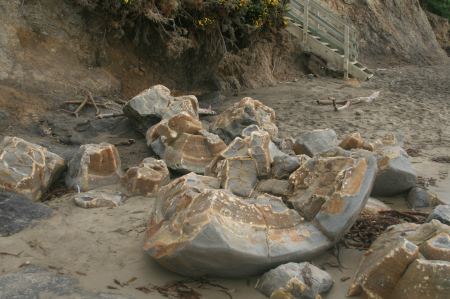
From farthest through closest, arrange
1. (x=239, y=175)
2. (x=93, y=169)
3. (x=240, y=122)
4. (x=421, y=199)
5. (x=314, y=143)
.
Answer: (x=240, y=122)
(x=314, y=143)
(x=93, y=169)
(x=421, y=199)
(x=239, y=175)

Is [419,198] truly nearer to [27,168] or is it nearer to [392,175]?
[392,175]

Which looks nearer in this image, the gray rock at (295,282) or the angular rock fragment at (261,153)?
the gray rock at (295,282)

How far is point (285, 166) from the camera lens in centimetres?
528

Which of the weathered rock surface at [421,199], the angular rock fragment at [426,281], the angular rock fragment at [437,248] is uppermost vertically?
the angular rock fragment at [437,248]

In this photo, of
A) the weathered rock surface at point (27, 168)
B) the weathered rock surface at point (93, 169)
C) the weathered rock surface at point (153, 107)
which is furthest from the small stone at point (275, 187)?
the weathered rock surface at point (153, 107)

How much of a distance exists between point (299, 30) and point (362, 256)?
431 inches

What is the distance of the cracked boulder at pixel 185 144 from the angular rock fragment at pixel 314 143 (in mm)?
873

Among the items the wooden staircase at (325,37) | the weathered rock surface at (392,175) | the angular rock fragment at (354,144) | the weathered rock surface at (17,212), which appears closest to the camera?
the weathered rock surface at (17,212)

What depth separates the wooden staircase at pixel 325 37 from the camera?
1414 centimetres

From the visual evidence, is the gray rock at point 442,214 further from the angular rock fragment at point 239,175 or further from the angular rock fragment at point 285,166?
the angular rock fragment at point 239,175

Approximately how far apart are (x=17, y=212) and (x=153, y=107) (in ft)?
9.98

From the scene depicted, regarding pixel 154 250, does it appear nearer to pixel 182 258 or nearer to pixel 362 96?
pixel 182 258

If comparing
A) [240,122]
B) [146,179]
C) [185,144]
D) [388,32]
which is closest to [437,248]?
[146,179]

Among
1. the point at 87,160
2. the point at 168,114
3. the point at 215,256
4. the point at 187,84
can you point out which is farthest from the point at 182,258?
the point at 187,84
